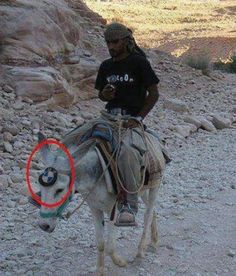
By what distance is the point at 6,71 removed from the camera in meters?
11.4

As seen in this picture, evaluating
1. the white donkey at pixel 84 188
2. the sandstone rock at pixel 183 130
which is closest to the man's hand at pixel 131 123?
the white donkey at pixel 84 188

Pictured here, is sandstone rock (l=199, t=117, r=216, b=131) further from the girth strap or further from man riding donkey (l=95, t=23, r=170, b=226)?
the girth strap

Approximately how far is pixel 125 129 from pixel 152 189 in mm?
888

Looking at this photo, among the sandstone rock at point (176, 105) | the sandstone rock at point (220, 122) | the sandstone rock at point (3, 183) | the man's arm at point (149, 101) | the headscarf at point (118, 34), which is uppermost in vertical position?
the headscarf at point (118, 34)

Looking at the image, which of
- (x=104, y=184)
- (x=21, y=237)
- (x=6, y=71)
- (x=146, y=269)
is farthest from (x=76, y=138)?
(x=6, y=71)

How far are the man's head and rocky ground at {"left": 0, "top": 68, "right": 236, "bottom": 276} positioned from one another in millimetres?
2023

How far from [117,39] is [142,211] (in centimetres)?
291

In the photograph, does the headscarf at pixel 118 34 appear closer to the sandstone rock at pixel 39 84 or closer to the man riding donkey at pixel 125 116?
the man riding donkey at pixel 125 116

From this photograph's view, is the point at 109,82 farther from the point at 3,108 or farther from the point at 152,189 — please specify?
the point at 3,108

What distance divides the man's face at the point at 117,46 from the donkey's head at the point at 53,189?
1.27m

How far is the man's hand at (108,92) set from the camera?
4887mm

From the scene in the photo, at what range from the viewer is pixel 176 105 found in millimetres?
14430

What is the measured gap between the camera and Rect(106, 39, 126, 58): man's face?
4973 millimetres

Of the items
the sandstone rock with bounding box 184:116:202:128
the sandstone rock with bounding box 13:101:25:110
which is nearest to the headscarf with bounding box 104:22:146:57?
the sandstone rock with bounding box 13:101:25:110
